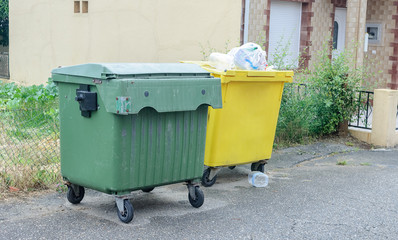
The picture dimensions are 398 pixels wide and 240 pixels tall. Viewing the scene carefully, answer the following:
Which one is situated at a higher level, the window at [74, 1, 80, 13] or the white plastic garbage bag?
the window at [74, 1, 80, 13]

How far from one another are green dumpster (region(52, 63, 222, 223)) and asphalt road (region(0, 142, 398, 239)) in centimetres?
24

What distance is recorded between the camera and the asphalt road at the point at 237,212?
15.7ft

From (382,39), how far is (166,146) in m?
11.2

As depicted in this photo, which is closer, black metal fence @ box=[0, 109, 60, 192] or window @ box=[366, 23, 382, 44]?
black metal fence @ box=[0, 109, 60, 192]

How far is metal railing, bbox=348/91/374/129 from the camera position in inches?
370

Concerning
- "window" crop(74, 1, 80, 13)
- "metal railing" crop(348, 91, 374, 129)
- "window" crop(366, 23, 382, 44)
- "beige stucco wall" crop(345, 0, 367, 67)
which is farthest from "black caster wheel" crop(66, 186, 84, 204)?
"window" crop(366, 23, 382, 44)

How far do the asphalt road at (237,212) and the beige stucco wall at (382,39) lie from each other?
815cm

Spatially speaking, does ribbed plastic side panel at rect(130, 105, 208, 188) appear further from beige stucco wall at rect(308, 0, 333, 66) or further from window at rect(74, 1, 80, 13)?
beige stucco wall at rect(308, 0, 333, 66)

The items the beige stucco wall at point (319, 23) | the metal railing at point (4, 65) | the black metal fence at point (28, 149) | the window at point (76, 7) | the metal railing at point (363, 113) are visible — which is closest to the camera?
the black metal fence at point (28, 149)

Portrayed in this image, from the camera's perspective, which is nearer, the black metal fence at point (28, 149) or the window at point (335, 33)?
the black metal fence at point (28, 149)

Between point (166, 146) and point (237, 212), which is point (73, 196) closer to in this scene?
point (166, 146)

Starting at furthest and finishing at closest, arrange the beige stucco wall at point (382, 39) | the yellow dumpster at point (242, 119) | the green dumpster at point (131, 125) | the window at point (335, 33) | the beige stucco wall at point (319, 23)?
the beige stucco wall at point (382, 39) < the window at point (335, 33) < the beige stucco wall at point (319, 23) < the yellow dumpster at point (242, 119) < the green dumpster at point (131, 125)

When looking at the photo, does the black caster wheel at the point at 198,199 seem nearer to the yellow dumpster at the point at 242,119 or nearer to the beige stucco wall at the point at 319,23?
the yellow dumpster at the point at 242,119

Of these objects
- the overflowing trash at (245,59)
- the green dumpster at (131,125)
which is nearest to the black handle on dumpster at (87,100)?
the green dumpster at (131,125)
